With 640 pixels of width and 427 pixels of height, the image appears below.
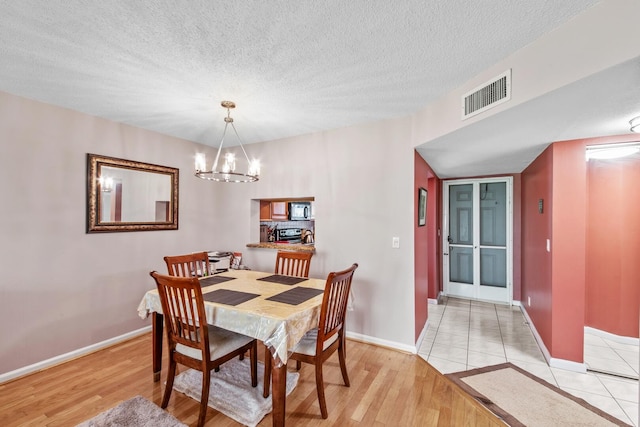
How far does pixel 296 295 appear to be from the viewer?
2.20 meters

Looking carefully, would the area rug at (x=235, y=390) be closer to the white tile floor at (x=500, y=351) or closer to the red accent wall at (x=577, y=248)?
the white tile floor at (x=500, y=351)

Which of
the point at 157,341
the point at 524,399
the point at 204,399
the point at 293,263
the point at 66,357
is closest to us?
the point at 204,399

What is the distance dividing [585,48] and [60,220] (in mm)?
4073

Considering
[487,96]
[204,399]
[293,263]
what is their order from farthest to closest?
1. [293,263]
2. [487,96]
3. [204,399]

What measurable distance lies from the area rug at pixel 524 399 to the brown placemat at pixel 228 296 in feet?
6.18

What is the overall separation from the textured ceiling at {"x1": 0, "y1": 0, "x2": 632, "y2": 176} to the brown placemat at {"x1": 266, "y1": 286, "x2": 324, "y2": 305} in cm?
166

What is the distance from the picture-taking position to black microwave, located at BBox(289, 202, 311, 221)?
4.11 metres

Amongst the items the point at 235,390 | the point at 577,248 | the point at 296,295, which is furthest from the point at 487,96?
the point at 235,390

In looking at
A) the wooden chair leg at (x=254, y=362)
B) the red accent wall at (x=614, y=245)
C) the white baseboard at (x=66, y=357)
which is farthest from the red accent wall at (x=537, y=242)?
the white baseboard at (x=66, y=357)

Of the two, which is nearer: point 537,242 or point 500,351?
point 500,351

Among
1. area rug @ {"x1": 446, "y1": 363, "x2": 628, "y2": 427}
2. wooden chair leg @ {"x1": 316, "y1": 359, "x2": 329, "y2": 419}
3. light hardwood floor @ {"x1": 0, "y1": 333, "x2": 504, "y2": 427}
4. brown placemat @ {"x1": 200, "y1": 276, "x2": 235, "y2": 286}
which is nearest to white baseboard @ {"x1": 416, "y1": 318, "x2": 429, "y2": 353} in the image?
light hardwood floor @ {"x1": 0, "y1": 333, "x2": 504, "y2": 427}

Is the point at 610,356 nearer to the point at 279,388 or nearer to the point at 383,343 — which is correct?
the point at 383,343

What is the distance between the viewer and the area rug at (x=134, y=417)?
5.97 feet

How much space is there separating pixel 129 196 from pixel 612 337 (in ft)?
18.6
